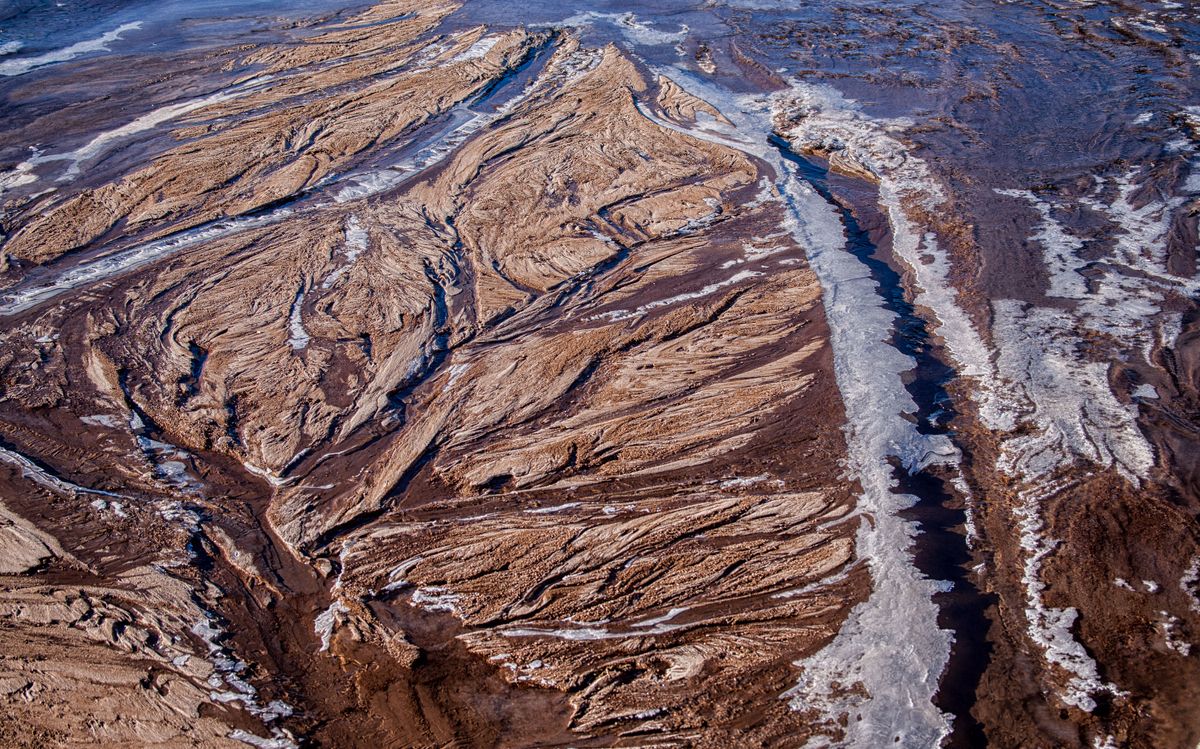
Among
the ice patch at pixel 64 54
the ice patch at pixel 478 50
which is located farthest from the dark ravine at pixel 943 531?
the ice patch at pixel 64 54

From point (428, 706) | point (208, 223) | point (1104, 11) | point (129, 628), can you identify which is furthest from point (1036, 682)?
point (1104, 11)

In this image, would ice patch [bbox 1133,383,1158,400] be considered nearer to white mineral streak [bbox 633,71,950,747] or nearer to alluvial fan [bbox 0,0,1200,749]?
alluvial fan [bbox 0,0,1200,749]

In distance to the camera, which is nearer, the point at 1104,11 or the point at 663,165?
the point at 663,165

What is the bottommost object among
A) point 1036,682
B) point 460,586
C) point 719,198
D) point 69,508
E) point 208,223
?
point 1036,682

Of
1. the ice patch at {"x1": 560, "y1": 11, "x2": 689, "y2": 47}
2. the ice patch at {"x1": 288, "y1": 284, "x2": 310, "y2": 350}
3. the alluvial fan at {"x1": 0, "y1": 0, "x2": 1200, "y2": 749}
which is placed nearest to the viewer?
the alluvial fan at {"x1": 0, "y1": 0, "x2": 1200, "y2": 749}

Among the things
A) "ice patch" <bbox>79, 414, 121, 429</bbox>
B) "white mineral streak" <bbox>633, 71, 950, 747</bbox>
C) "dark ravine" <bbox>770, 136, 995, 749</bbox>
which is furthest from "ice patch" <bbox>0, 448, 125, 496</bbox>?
"dark ravine" <bbox>770, 136, 995, 749</bbox>

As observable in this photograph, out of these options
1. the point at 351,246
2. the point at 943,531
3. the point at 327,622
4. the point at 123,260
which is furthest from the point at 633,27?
the point at 327,622

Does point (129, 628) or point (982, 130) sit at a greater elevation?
point (982, 130)

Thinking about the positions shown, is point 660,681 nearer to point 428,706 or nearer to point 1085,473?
point 428,706

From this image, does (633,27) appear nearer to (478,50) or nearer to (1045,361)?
(478,50)
